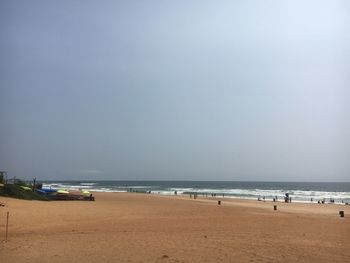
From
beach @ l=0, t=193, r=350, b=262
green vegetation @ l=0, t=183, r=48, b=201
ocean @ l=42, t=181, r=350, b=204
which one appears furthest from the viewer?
ocean @ l=42, t=181, r=350, b=204

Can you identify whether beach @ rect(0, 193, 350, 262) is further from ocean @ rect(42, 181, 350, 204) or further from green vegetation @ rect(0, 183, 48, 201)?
ocean @ rect(42, 181, 350, 204)

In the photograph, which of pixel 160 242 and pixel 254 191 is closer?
pixel 160 242

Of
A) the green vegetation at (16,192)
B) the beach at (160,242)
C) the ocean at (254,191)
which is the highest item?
the green vegetation at (16,192)

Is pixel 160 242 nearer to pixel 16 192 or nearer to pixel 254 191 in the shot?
pixel 16 192

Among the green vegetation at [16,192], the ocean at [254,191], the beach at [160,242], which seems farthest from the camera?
the ocean at [254,191]

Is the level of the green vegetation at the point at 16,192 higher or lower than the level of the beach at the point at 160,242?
higher

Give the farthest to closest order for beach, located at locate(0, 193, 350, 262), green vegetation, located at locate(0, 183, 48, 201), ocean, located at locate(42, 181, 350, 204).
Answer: ocean, located at locate(42, 181, 350, 204) < green vegetation, located at locate(0, 183, 48, 201) < beach, located at locate(0, 193, 350, 262)

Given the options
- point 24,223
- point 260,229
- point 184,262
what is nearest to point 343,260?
point 184,262

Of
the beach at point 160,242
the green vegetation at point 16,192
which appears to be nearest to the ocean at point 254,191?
the green vegetation at point 16,192

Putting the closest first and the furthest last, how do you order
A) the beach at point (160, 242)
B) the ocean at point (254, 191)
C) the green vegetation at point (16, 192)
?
the beach at point (160, 242) < the green vegetation at point (16, 192) < the ocean at point (254, 191)

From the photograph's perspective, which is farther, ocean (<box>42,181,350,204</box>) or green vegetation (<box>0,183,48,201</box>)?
ocean (<box>42,181,350,204</box>)

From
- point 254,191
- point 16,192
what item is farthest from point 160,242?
point 254,191

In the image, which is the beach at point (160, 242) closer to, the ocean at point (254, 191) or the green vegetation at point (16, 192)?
the green vegetation at point (16, 192)

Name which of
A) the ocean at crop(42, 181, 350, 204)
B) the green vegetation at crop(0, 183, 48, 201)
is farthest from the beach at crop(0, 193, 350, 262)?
the ocean at crop(42, 181, 350, 204)
